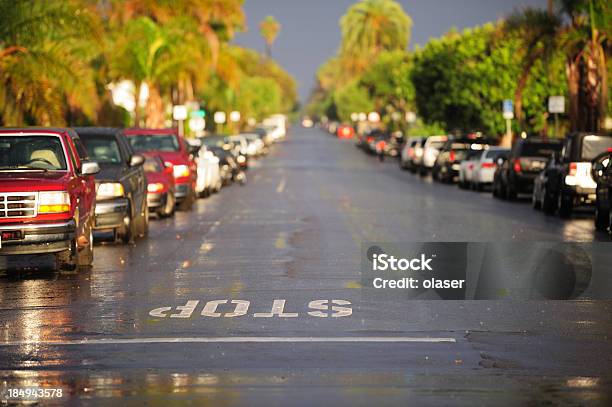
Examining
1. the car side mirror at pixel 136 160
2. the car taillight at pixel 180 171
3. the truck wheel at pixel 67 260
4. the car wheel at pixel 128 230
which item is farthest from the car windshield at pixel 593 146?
the truck wheel at pixel 67 260

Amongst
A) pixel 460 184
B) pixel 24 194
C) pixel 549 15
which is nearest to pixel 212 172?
pixel 460 184

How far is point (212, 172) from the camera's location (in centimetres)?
3928

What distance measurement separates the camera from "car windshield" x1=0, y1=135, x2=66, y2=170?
1748 centimetres

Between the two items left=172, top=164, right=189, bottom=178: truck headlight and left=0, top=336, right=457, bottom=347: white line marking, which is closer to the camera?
left=0, top=336, right=457, bottom=347: white line marking

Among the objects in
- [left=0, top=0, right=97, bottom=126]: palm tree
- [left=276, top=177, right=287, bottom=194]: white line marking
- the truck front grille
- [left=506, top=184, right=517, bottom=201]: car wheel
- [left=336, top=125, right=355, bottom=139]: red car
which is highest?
[left=0, top=0, right=97, bottom=126]: palm tree

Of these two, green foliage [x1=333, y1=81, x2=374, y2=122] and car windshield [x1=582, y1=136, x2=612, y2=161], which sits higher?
car windshield [x1=582, y1=136, x2=612, y2=161]

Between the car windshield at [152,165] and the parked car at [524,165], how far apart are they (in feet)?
38.7

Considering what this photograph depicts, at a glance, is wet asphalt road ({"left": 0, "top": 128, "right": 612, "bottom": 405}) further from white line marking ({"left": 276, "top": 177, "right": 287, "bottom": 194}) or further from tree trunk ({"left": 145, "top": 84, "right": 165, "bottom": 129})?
tree trunk ({"left": 145, "top": 84, "right": 165, "bottom": 129})

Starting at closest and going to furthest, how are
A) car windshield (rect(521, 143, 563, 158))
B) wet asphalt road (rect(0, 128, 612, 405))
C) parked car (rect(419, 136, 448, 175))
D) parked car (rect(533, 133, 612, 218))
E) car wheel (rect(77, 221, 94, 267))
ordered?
wet asphalt road (rect(0, 128, 612, 405)) → car wheel (rect(77, 221, 94, 267)) → parked car (rect(533, 133, 612, 218)) → car windshield (rect(521, 143, 563, 158)) → parked car (rect(419, 136, 448, 175))

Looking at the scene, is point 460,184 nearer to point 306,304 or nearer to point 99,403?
point 306,304

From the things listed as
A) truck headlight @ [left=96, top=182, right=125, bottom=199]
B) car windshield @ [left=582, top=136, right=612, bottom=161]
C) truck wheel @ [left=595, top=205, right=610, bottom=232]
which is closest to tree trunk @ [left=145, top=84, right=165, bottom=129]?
car windshield @ [left=582, top=136, right=612, bottom=161]

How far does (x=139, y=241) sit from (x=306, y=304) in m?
9.01

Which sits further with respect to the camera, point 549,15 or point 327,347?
point 549,15

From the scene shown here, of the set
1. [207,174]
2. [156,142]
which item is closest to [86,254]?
[156,142]
